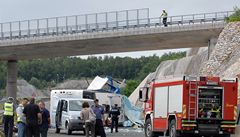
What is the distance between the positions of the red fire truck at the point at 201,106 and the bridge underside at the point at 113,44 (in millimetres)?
36354

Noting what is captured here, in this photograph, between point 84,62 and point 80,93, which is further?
point 84,62

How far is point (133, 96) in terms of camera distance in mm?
77062

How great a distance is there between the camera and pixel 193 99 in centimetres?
2750

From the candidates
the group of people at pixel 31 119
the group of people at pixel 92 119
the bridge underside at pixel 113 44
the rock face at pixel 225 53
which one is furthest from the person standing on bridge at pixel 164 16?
the group of people at pixel 31 119

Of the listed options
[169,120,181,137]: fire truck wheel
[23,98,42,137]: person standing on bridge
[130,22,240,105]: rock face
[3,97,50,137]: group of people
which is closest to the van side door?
[130,22,240,105]: rock face

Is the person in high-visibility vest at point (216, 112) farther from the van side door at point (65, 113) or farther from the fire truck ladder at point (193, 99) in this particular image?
the van side door at point (65, 113)

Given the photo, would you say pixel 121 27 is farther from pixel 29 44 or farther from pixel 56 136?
pixel 56 136

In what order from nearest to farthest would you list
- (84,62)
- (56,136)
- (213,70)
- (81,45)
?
(56,136)
(213,70)
(81,45)
(84,62)

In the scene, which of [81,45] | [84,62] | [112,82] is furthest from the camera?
[84,62]

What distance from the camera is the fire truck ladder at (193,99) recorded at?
27453 millimetres

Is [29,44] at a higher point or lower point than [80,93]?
higher

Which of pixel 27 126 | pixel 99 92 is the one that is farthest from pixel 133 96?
pixel 27 126

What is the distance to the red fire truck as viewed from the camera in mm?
27469

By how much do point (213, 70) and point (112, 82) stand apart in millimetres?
9436
